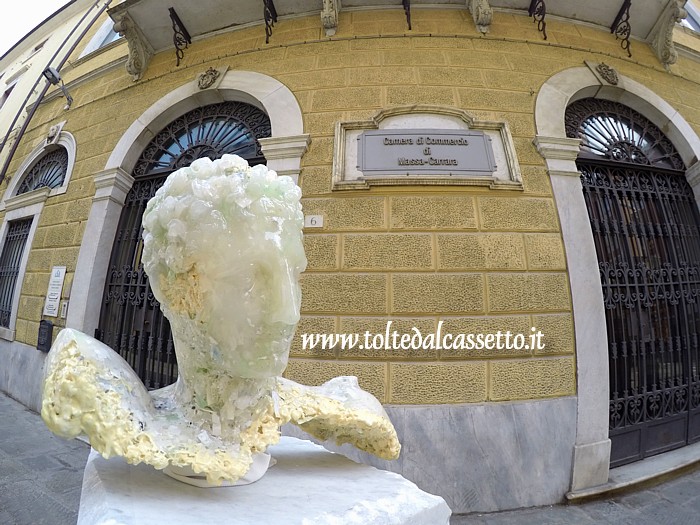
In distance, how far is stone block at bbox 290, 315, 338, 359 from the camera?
2824 mm

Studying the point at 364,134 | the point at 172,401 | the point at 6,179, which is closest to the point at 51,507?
the point at 172,401

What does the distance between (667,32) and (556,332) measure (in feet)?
14.3

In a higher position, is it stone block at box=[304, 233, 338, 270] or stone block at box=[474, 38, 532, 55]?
stone block at box=[474, 38, 532, 55]

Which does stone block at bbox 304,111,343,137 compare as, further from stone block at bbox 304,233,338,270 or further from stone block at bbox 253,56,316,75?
stone block at bbox 304,233,338,270

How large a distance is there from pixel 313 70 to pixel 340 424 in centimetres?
366

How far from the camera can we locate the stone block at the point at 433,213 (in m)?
2.99

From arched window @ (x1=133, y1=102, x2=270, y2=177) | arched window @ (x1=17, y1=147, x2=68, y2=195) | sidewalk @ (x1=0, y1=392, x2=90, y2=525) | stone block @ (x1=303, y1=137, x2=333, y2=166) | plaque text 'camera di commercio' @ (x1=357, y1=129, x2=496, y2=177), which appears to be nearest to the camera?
sidewalk @ (x1=0, y1=392, x2=90, y2=525)

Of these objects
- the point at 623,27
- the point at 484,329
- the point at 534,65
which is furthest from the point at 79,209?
the point at 623,27

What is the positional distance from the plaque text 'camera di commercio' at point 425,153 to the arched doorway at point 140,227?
1.32 meters

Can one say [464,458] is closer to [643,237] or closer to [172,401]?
[172,401]

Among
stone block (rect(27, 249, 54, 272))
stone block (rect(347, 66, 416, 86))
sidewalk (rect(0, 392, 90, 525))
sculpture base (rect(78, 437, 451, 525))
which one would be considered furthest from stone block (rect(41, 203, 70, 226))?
sculpture base (rect(78, 437, 451, 525))

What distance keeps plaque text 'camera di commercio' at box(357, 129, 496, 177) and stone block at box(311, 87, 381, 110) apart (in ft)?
1.28

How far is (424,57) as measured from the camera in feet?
11.8

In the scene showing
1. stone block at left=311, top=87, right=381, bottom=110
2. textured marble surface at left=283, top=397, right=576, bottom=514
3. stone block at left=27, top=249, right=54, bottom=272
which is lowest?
textured marble surface at left=283, top=397, right=576, bottom=514
